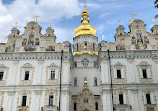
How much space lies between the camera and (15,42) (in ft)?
89.1

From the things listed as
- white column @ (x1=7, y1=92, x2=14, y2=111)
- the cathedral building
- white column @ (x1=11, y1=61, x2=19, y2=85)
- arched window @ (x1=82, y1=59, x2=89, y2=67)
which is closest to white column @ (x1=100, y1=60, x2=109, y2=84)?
the cathedral building

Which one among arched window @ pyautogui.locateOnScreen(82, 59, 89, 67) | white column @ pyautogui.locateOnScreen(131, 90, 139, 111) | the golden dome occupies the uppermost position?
the golden dome

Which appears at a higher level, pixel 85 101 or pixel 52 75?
pixel 52 75

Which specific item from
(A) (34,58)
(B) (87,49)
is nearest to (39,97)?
(A) (34,58)

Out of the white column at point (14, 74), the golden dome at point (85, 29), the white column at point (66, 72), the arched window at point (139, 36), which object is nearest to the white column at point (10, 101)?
the white column at point (14, 74)

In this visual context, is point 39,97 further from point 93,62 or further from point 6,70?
point 93,62

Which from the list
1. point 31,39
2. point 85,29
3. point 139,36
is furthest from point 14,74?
point 139,36

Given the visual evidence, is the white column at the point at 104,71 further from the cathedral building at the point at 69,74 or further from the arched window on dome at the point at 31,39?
the arched window on dome at the point at 31,39

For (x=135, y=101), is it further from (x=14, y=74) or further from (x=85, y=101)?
(x=14, y=74)

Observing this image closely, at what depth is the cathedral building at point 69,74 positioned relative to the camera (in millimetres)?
23797

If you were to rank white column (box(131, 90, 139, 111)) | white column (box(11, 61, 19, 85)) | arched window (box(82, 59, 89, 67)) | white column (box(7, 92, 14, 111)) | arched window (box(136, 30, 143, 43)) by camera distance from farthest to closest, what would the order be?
arched window (box(82, 59, 89, 67)) < arched window (box(136, 30, 143, 43)) < white column (box(11, 61, 19, 85)) < white column (box(7, 92, 14, 111)) < white column (box(131, 90, 139, 111))

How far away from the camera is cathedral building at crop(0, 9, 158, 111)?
78.1 feet

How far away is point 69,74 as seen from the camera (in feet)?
82.8

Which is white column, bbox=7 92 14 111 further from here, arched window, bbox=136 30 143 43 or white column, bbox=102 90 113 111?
arched window, bbox=136 30 143 43
